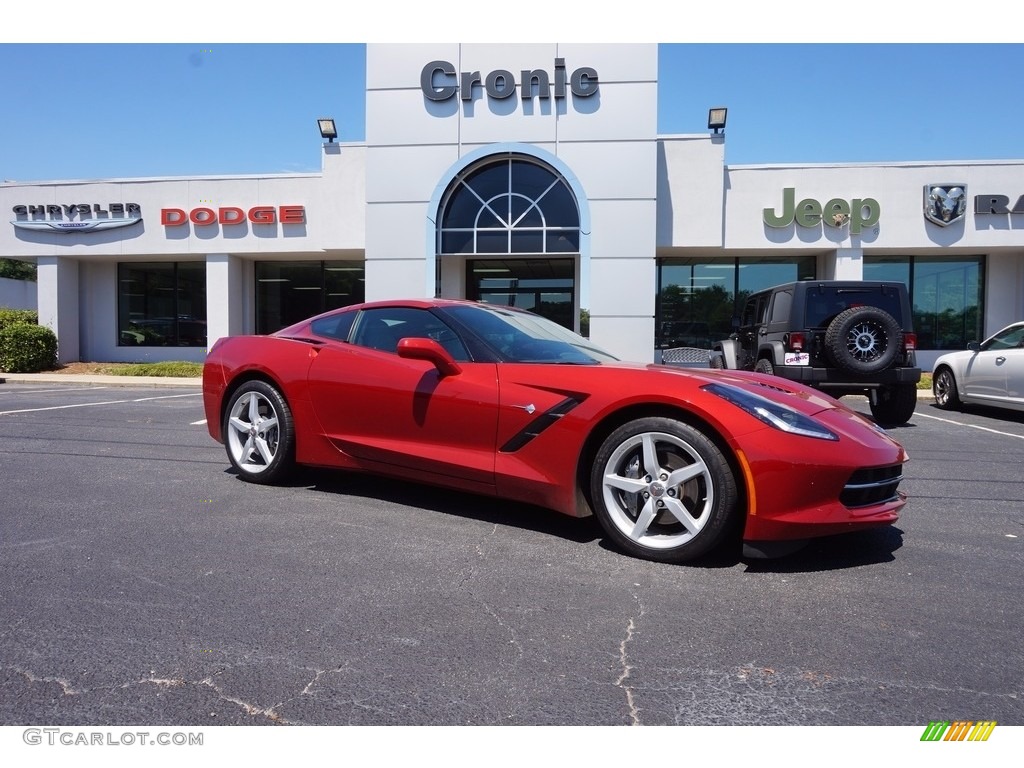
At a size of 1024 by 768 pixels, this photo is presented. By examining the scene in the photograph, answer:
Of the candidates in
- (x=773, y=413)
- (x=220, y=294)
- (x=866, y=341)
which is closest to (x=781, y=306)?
(x=866, y=341)

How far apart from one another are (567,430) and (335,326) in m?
2.13

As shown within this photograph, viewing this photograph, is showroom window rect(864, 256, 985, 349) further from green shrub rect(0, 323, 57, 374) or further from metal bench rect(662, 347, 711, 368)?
green shrub rect(0, 323, 57, 374)

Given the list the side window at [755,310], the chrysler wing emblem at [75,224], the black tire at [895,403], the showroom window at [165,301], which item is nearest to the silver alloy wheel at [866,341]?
the black tire at [895,403]

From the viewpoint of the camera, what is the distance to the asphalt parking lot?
2.21m

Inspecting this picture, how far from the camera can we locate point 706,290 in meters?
18.4

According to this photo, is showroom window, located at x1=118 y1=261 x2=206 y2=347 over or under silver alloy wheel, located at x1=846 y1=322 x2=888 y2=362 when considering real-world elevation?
over

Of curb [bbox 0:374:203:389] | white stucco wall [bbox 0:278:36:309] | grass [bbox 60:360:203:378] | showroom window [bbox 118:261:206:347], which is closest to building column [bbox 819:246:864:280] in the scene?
curb [bbox 0:374:203:389]

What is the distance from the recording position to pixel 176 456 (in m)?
6.39

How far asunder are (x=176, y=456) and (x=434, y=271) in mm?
10147

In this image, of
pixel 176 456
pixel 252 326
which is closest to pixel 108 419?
pixel 176 456

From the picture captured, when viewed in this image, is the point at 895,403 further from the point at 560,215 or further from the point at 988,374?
the point at 560,215

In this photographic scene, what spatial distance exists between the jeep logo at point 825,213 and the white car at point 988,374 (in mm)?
6083

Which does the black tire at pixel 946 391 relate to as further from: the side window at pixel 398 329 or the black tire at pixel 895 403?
the side window at pixel 398 329

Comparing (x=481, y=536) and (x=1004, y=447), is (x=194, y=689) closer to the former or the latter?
(x=481, y=536)
